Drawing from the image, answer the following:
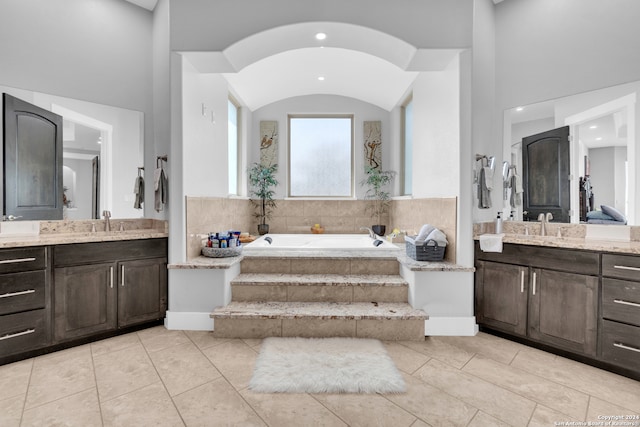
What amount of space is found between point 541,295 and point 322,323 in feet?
5.68

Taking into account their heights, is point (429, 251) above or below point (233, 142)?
below

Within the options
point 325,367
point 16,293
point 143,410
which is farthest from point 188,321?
point 325,367

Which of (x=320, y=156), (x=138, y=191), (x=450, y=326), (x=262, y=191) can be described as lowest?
(x=450, y=326)

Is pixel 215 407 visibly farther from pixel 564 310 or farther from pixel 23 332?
pixel 564 310

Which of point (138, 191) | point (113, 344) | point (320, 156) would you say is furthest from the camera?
point (320, 156)

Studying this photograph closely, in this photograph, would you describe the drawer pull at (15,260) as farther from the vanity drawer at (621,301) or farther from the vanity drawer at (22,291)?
the vanity drawer at (621,301)

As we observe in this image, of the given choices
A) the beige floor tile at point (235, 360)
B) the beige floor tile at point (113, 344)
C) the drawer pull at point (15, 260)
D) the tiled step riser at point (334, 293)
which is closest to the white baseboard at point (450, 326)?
the tiled step riser at point (334, 293)

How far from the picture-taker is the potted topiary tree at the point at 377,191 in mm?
4641

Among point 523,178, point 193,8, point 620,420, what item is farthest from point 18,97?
point 620,420

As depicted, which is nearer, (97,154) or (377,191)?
(97,154)

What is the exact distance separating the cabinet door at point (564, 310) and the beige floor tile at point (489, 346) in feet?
0.66

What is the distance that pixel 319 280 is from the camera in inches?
108

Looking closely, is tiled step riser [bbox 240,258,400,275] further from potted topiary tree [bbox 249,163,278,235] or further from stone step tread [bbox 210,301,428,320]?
potted topiary tree [bbox 249,163,278,235]

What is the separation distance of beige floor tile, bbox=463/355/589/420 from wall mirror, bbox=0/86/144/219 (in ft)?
10.8
